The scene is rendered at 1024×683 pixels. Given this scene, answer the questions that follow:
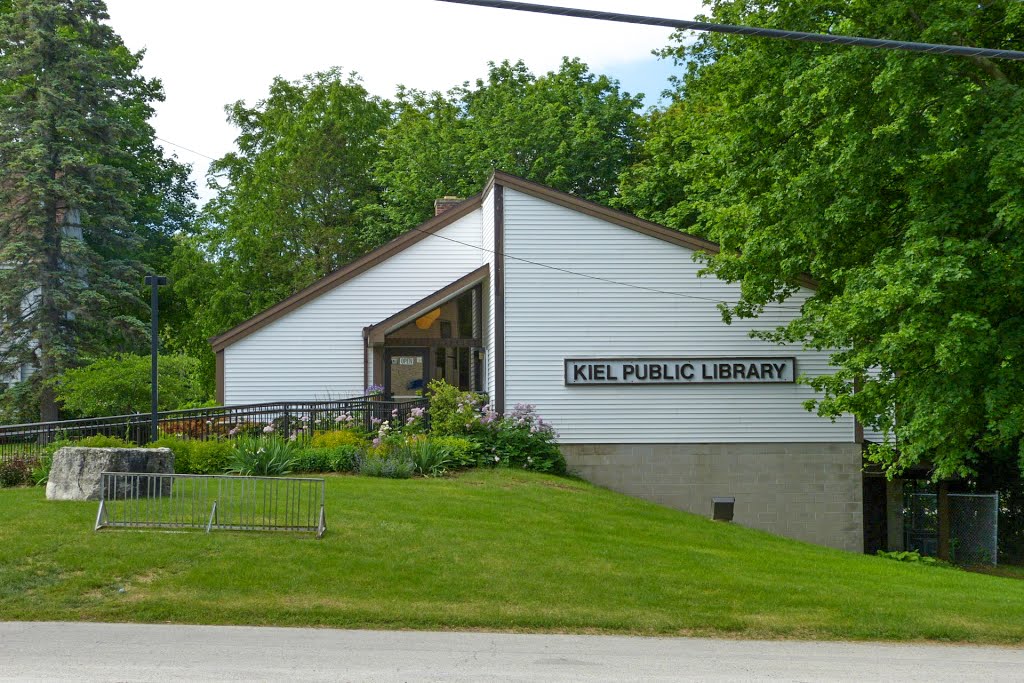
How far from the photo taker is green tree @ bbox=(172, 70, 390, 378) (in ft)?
156

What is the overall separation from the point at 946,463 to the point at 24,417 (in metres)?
28.9

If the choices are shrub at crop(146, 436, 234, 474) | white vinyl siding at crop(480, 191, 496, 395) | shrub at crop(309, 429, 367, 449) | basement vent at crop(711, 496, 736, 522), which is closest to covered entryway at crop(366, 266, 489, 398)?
white vinyl siding at crop(480, 191, 496, 395)

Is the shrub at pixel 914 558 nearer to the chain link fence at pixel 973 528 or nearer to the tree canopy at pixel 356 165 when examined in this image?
the chain link fence at pixel 973 528

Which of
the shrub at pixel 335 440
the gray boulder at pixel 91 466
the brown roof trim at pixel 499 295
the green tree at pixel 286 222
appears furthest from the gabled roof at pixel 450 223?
the green tree at pixel 286 222

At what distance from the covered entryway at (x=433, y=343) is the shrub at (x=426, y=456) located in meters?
5.35

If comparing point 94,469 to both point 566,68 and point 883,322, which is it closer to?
point 883,322

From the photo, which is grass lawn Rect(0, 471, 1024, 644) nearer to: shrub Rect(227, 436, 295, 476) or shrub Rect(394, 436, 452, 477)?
shrub Rect(227, 436, 295, 476)

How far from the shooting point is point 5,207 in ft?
A: 117

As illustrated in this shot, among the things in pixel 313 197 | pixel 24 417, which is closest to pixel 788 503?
pixel 24 417

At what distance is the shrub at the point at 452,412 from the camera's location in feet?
75.6

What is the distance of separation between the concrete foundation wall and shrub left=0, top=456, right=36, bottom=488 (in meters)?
10.6

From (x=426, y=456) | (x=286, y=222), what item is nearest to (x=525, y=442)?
(x=426, y=456)

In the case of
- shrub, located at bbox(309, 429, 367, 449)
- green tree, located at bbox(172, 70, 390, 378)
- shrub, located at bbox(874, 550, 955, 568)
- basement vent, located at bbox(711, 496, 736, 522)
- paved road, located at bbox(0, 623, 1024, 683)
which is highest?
green tree, located at bbox(172, 70, 390, 378)

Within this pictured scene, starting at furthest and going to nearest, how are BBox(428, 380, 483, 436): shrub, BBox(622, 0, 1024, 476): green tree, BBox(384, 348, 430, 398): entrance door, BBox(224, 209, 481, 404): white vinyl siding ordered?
BBox(384, 348, 430, 398): entrance door < BBox(224, 209, 481, 404): white vinyl siding < BBox(428, 380, 483, 436): shrub < BBox(622, 0, 1024, 476): green tree
